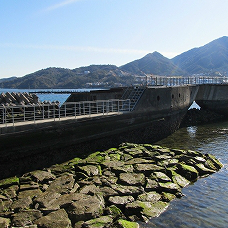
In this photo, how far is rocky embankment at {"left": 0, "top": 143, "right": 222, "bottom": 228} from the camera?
9320 millimetres

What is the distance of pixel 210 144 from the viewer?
73.6 ft

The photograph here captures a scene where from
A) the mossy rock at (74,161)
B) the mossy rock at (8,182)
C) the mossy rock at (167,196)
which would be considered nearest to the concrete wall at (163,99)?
the mossy rock at (74,161)

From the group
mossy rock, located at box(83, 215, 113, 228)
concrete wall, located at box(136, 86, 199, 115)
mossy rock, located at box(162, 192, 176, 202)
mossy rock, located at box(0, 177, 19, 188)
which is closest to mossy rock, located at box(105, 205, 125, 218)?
mossy rock, located at box(83, 215, 113, 228)

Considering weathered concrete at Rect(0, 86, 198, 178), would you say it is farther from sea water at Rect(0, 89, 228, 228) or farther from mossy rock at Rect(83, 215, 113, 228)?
sea water at Rect(0, 89, 228, 228)

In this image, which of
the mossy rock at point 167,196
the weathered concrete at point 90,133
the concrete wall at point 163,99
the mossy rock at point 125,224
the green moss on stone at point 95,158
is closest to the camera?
the mossy rock at point 125,224

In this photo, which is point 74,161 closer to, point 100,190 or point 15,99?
point 100,190

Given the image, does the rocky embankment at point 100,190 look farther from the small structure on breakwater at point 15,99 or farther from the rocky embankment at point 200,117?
the rocky embankment at point 200,117

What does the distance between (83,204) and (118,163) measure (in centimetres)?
486

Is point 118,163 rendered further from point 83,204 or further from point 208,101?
point 208,101

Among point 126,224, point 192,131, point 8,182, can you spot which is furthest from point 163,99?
point 126,224

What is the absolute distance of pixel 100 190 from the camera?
11.3 metres

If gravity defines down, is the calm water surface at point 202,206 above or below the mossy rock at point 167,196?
below

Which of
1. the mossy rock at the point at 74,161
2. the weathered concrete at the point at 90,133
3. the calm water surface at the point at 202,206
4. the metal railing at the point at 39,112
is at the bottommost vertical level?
the calm water surface at the point at 202,206

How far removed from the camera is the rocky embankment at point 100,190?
9320mm
